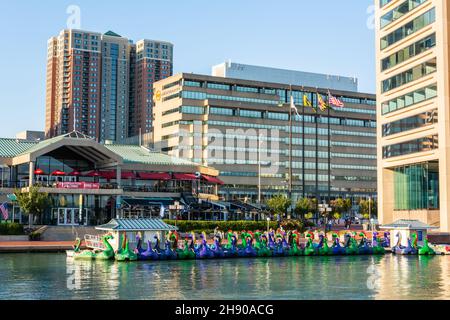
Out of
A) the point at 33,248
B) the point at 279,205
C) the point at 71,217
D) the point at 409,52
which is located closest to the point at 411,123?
the point at 409,52

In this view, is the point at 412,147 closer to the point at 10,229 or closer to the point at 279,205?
the point at 279,205

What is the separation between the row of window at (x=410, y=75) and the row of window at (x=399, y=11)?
766cm

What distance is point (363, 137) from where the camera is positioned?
17325 cm

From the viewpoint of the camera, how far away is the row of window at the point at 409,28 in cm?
7888

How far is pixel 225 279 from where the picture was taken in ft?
122

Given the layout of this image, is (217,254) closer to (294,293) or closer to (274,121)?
(294,293)

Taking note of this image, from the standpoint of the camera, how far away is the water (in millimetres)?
30781

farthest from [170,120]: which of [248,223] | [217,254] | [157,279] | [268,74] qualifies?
[157,279]

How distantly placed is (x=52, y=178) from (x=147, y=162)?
12.6m

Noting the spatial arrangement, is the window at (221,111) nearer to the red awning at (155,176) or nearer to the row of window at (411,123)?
the red awning at (155,176)

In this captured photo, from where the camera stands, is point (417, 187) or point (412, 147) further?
point (417, 187)

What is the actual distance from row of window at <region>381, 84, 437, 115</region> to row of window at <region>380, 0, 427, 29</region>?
10635 millimetres

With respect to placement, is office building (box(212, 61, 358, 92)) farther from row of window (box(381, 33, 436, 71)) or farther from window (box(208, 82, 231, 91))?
row of window (box(381, 33, 436, 71))

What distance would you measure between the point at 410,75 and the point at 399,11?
9169 millimetres
